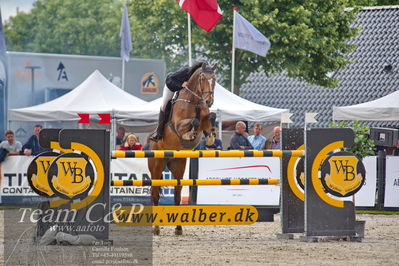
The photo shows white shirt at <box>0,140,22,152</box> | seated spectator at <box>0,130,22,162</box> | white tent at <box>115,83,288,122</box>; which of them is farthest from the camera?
white tent at <box>115,83,288,122</box>

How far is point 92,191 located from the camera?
33.1 feet

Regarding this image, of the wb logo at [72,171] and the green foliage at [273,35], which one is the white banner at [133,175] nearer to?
the wb logo at [72,171]

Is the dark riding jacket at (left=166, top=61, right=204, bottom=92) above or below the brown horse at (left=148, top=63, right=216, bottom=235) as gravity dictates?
above

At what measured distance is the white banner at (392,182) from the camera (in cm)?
1686

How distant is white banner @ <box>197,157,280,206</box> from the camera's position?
53.2 feet

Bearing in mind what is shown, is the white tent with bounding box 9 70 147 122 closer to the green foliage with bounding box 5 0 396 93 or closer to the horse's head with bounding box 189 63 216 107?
the green foliage with bounding box 5 0 396 93

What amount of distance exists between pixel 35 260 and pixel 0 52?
12407mm

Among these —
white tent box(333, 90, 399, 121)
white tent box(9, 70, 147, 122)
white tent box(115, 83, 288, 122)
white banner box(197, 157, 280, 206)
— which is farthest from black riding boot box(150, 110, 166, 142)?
white tent box(333, 90, 399, 121)

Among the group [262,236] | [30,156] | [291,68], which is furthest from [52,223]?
[291,68]

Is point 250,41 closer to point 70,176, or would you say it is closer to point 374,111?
point 374,111

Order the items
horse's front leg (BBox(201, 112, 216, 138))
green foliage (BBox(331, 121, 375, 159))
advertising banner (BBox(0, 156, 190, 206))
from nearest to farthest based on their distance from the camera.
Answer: horse's front leg (BBox(201, 112, 216, 138))
advertising banner (BBox(0, 156, 190, 206))
green foliage (BBox(331, 121, 375, 159))

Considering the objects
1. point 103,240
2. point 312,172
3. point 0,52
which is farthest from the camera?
point 0,52

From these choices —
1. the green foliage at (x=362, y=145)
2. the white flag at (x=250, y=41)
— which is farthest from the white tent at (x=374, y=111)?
the white flag at (x=250, y=41)

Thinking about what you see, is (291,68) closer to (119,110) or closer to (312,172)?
(119,110)
